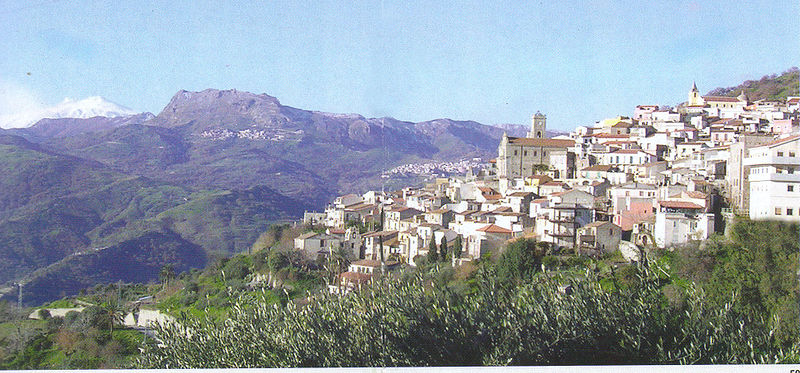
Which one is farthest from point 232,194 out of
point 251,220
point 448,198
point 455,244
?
point 455,244

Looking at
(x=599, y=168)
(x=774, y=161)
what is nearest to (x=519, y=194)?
(x=599, y=168)

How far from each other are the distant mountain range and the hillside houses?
10.4 metres

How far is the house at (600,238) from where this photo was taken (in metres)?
14.7

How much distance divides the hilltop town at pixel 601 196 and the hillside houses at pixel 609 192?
3cm

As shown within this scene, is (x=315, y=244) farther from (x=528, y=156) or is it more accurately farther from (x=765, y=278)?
(x=765, y=278)

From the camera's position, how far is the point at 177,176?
61.7m

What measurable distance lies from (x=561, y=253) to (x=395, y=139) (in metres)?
66.3

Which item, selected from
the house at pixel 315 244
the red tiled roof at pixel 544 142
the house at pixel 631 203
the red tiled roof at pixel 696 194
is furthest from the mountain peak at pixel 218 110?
the red tiled roof at pixel 696 194

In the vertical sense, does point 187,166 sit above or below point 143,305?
above

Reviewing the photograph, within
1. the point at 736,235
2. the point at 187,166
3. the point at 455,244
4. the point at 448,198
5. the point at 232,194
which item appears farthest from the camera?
the point at 187,166

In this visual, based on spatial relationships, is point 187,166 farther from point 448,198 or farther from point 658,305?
point 658,305

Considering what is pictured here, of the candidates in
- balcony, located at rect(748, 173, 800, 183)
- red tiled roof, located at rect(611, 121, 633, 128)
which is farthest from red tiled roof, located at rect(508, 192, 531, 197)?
red tiled roof, located at rect(611, 121, 633, 128)

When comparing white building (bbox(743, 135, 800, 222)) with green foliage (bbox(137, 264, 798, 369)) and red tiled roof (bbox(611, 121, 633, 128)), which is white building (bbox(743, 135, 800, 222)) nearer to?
green foliage (bbox(137, 264, 798, 369))

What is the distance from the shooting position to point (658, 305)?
559 cm
